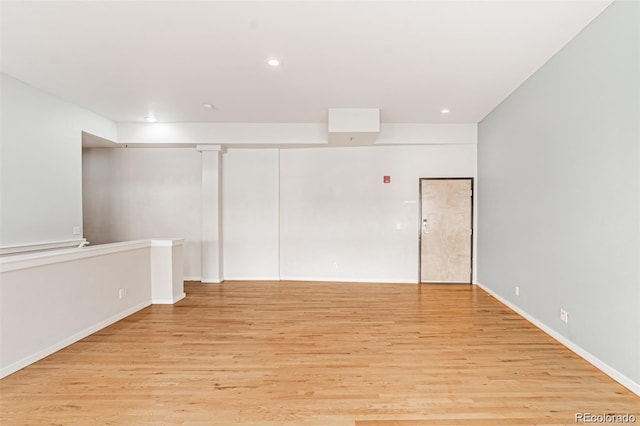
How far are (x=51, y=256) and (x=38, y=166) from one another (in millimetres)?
1793

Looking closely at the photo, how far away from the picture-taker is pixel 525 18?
2.50m

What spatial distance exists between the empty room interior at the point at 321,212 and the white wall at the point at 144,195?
5cm

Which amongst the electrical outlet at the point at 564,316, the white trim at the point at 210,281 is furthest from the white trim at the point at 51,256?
the electrical outlet at the point at 564,316

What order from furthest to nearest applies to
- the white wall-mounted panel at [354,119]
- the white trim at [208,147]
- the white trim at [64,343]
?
the white trim at [208,147]
the white wall-mounted panel at [354,119]
the white trim at [64,343]

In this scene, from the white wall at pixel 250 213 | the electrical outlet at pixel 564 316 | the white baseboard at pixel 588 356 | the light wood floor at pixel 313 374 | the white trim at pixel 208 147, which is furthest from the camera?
the white wall at pixel 250 213

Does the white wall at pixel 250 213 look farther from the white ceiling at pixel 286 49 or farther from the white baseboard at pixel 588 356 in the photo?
the white baseboard at pixel 588 356

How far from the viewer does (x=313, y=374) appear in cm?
249

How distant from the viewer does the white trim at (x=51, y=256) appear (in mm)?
2538

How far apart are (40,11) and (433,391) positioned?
4300 millimetres

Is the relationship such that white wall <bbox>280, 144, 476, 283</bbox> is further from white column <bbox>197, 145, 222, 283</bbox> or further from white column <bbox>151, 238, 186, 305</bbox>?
white column <bbox>151, 238, 186, 305</bbox>

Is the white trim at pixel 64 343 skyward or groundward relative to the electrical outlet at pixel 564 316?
groundward

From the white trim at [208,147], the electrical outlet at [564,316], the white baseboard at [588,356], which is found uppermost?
the white trim at [208,147]

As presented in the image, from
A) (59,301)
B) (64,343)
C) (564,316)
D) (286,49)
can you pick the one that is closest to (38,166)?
(59,301)

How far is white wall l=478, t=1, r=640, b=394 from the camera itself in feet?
7.41
